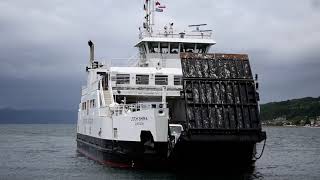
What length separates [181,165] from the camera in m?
22.9

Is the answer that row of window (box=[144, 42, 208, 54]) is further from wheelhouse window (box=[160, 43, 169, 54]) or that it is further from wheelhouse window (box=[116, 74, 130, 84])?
wheelhouse window (box=[116, 74, 130, 84])

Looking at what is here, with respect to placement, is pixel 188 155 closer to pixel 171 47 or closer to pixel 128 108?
pixel 128 108

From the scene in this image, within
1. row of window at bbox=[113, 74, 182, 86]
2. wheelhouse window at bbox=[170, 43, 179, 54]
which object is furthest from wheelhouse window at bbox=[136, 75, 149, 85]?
wheelhouse window at bbox=[170, 43, 179, 54]

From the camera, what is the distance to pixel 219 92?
75.6 feet

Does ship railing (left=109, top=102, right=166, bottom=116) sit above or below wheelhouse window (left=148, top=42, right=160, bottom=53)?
below

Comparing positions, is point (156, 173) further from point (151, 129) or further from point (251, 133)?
point (251, 133)

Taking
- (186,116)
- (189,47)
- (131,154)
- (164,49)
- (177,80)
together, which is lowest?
(131,154)

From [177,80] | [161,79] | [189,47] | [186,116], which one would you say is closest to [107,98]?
[161,79]

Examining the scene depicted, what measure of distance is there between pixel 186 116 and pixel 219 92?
2.08m

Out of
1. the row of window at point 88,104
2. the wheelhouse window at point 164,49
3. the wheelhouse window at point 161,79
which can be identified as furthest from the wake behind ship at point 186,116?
the row of window at point 88,104

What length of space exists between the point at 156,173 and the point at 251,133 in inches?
182

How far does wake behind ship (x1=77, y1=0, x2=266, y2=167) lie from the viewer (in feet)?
72.3

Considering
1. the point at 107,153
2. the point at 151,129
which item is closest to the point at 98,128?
the point at 107,153

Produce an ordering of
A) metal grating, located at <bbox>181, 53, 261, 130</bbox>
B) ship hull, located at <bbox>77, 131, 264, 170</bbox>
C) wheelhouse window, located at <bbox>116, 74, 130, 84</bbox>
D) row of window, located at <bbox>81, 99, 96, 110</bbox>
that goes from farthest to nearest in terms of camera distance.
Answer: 1. row of window, located at <bbox>81, 99, 96, 110</bbox>
2. wheelhouse window, located at <bbox>116, 74, 130, 84</bbox>
3. metal grating, located at <bbox>181, 53, 261, 130</bbox>
4. ship hull, located at <bbox>77, 131, 264, 170</bbox>
